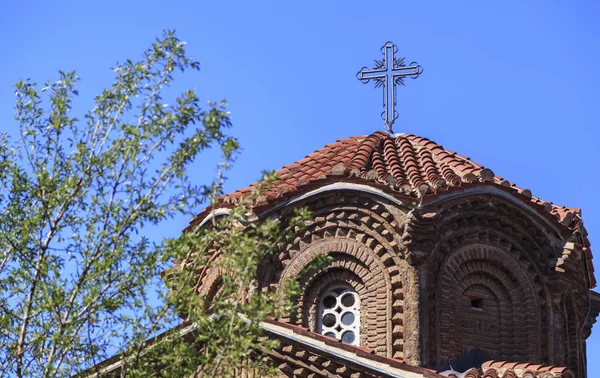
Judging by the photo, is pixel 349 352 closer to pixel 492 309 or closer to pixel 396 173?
pixel 492 309

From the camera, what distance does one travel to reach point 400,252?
767 inches

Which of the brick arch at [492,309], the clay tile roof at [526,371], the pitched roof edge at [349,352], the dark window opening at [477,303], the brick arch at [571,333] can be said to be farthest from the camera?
the brick arch at [571,333]

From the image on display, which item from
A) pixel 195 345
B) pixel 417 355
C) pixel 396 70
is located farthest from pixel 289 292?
pixel 396 70

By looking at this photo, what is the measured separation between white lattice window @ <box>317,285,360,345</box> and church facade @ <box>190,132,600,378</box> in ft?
0.06

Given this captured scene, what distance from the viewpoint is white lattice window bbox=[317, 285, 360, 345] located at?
19.4 metres

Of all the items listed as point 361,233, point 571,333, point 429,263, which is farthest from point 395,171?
point 571,333

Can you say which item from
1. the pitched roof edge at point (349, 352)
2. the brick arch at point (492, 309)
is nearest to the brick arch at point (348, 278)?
the brick arch at point (492, 309)

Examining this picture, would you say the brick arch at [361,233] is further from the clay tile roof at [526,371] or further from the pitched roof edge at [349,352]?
the pitched roof edge at [349,352]

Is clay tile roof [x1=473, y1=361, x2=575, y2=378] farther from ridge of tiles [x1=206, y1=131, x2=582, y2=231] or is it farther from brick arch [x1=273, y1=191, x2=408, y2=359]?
ridge of tiles [x1=206, y1=131, x2=582, y2=231]

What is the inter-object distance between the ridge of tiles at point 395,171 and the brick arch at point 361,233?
27cm

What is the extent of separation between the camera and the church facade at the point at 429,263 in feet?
63.1

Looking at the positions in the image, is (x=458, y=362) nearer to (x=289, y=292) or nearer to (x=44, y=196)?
(x=289, y=292)

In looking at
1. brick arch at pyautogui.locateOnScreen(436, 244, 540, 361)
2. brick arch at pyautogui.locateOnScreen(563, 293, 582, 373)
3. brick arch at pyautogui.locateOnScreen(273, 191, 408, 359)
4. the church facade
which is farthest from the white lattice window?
brick arch at pyautogui.locateOnScreen(563, 293, 582, 373)

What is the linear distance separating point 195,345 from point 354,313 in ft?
16.0
